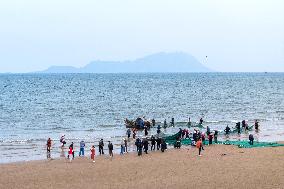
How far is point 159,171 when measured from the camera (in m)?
26.8

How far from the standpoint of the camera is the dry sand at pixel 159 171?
23719 millimetres

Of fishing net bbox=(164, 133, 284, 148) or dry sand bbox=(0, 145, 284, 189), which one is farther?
fishing net bbox=(164, 133, 284, 148)

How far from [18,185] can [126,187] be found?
5.36m

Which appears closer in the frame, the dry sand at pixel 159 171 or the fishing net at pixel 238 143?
the dry sand at pixel 159 171

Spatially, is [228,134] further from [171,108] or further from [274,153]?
[171,108]

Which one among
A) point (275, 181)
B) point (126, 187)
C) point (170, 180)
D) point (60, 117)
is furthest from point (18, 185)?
point (60, 117)

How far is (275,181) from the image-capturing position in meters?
23.5

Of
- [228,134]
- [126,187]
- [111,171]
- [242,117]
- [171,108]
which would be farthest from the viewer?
[171,108]

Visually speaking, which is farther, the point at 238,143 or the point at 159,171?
the point at 238,143

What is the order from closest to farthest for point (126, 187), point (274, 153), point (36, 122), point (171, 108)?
point (126, 187), point (274, 153), point (36, 122), point (171, 108)

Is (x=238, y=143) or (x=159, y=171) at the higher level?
(x=159, y=171)

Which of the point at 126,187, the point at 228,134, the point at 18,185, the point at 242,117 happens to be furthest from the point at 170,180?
the point at 242,117

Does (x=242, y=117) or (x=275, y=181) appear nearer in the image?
(x=275, y=181)

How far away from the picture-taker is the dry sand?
23.7m
